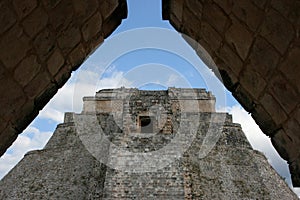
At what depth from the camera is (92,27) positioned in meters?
2.86

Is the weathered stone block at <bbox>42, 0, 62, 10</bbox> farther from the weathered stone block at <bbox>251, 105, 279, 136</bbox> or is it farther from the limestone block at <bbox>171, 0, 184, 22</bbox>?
the weathered stone block at <bbox>251, 105, 279, 136</bbox>

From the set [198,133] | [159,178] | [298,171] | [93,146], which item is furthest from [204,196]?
[298,171]

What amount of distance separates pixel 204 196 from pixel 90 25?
10.5m

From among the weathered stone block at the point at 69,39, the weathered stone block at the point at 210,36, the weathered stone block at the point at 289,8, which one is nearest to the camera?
the weathered stone block at the point at 289,8

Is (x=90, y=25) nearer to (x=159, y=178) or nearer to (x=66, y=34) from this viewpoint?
(x=66, y=34)

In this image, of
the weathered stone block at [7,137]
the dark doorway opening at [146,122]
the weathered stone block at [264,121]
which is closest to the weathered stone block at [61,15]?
the weathered stone block at [7,137]

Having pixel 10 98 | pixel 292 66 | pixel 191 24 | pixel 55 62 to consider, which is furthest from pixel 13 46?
pixel 292 66

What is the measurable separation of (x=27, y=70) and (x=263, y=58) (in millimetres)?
1715

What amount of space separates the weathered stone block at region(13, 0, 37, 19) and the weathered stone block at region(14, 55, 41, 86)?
340 mm

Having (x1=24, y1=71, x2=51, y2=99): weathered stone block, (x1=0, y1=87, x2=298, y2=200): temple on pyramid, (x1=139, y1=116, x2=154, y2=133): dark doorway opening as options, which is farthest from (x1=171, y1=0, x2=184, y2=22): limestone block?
(x1=139, y1=116, x2=154, y2=133): dark doorway opening

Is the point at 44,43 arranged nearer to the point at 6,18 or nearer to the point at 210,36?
the point at 6,18

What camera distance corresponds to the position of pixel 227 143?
15.8m

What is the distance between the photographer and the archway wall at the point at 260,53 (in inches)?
81.2

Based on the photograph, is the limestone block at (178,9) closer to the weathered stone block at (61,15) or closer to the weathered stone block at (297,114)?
the weathered stone block at (61,15)
